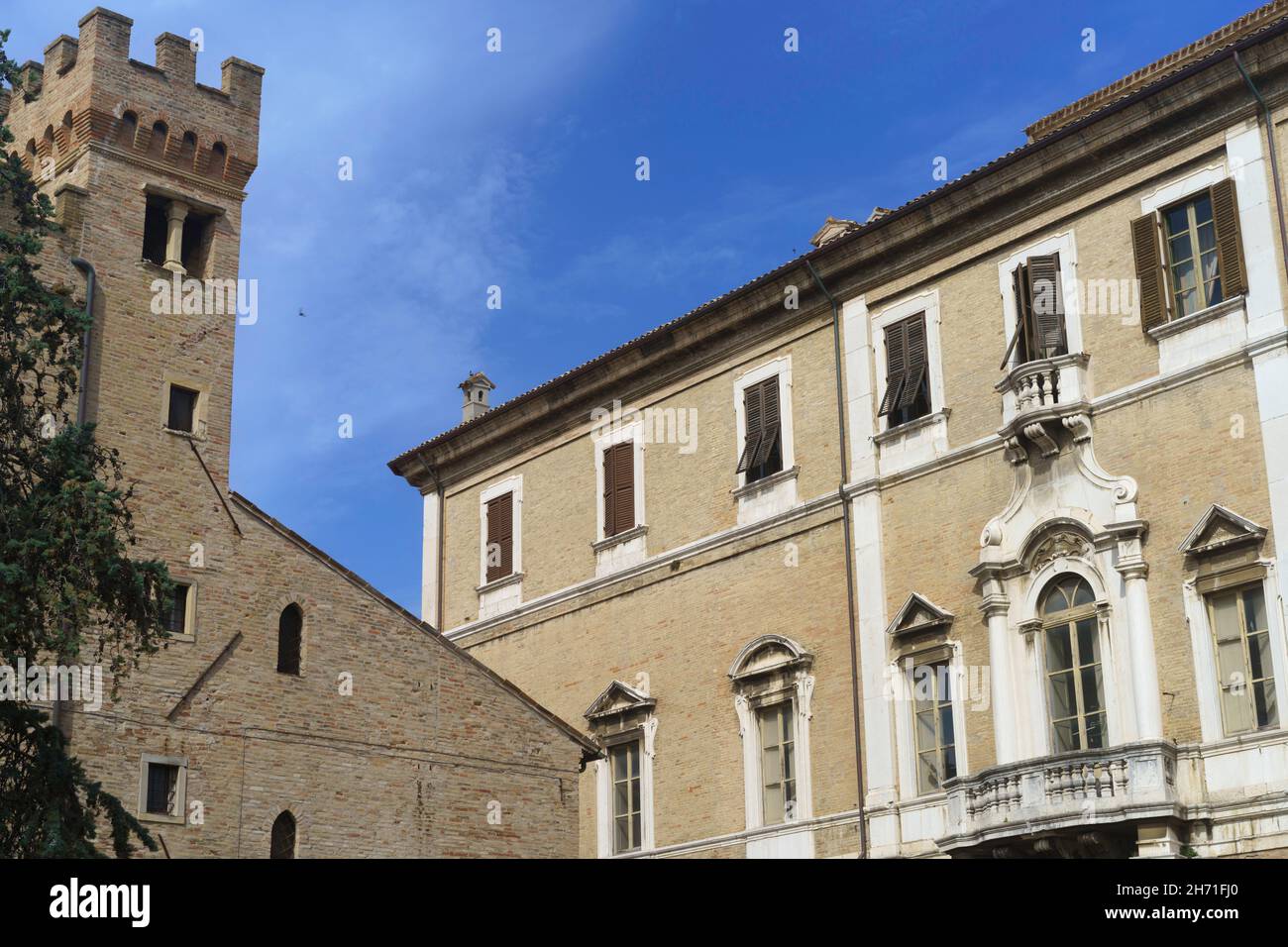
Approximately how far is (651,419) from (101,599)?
13.3m

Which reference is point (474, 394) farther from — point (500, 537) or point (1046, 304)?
point (1046, 304)

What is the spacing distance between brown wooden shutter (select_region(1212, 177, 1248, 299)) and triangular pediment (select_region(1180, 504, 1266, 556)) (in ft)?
8.76

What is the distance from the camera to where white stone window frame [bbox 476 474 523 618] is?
29781 millimetres

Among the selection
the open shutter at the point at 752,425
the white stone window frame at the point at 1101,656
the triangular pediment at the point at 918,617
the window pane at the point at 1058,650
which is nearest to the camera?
the white stone window frame at the point at 1101,656

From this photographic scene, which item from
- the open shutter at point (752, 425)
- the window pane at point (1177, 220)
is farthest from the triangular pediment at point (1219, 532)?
the open shutter at point (752, 425)

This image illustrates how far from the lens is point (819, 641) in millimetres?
24078

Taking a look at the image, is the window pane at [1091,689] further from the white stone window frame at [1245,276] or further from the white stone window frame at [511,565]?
the white stone window frame at [511,565]

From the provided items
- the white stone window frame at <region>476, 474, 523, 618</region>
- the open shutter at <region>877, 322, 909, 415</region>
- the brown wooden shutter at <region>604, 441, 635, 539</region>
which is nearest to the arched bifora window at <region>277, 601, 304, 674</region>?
the brown wooden shutter at <region>604, 441, 635, 539</region>

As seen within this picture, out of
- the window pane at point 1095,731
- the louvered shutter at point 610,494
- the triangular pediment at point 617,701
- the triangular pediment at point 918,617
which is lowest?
the window pane at point 1095,731

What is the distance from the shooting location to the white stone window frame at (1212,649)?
738 inches

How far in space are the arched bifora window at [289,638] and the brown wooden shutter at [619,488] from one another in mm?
6895

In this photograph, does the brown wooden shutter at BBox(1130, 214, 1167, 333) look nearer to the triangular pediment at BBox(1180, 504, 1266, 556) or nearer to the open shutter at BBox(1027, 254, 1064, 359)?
the open shutter at BBox(1027, 254, 1064, 359)
